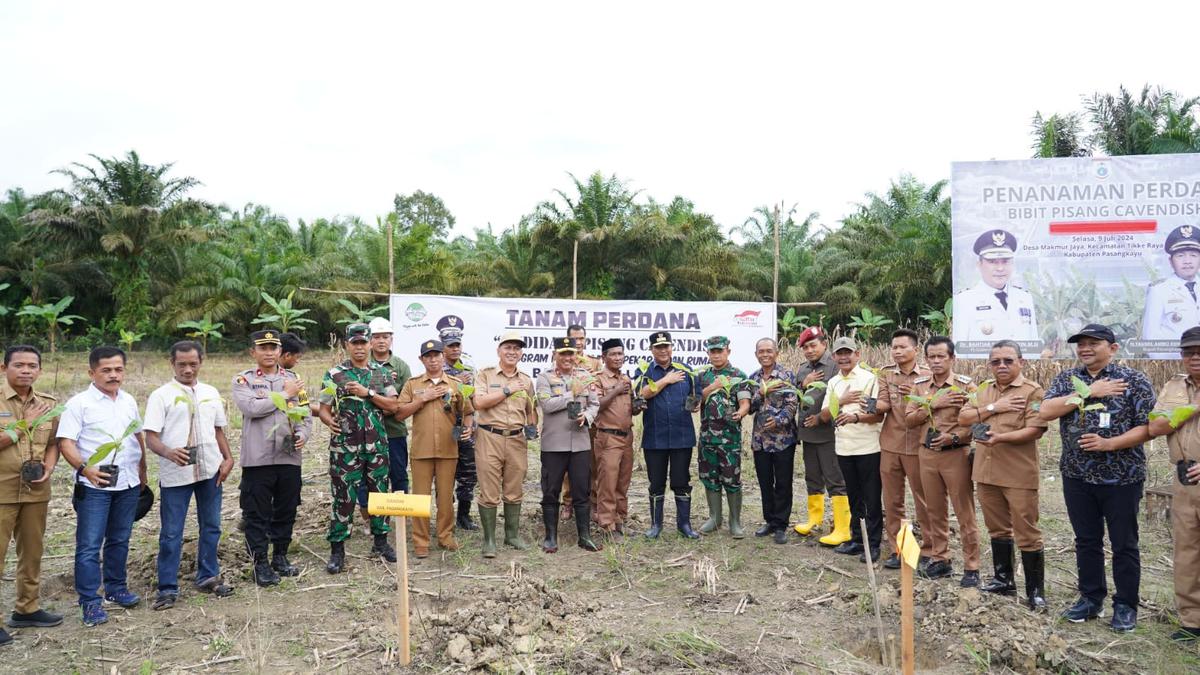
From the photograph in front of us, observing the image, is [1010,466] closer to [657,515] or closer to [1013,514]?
[1013,514]

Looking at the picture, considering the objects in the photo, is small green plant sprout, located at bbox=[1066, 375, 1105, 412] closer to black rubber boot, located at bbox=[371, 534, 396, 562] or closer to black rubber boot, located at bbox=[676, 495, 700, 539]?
black rubber boot, located at bbox=[676, 495, 700, 539]

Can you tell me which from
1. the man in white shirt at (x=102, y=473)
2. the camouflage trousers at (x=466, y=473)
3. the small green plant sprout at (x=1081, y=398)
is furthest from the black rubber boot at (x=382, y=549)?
the small green plant sprout at (x=1081, y=398)

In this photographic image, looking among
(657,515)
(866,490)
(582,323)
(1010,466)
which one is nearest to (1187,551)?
(1010,466)

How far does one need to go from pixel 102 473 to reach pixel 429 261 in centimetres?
1791

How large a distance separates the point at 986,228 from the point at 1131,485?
4336mm

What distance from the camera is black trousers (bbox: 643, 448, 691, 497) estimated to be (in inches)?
283

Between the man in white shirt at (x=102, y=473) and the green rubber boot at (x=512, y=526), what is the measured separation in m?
2.83

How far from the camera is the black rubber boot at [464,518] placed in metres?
7.64

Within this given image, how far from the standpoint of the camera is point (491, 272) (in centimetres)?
2244

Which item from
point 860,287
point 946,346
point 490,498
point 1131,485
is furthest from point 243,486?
point 860,287

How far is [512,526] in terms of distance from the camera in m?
6.99

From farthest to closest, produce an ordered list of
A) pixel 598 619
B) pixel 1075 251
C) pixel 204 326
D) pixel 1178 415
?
pixel 1075 251, pixel 204 326, pixel 598 619, pixel 1178 415

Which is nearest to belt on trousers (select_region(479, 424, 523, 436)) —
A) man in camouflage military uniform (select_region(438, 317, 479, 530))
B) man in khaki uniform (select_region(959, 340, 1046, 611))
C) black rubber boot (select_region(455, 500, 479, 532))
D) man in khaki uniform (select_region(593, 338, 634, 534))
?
man in camouflage military uniform (select_region(438, 317, 479, 530))

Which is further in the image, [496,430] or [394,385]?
[394,385]
